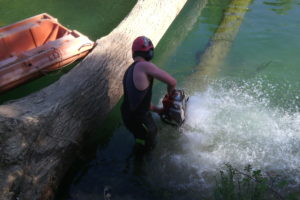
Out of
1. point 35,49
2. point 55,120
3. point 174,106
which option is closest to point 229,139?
point 174,106

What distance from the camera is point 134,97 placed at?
3.92 metres

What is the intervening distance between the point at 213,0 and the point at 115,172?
6200 millimetres

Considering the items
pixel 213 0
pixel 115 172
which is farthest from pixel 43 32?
pixel 213 0

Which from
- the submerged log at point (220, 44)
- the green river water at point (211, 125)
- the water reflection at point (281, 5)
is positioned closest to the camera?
the green river water at point (211, 125)

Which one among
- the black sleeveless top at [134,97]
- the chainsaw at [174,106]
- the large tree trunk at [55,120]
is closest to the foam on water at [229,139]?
the chainsaw at [174,106]

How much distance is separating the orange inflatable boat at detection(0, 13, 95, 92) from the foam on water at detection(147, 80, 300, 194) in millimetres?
2553

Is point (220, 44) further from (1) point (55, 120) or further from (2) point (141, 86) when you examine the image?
(1) point (55, 120)

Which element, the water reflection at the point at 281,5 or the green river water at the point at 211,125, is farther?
the water reflection at the point at 281,5

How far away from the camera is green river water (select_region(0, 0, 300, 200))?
177 inches

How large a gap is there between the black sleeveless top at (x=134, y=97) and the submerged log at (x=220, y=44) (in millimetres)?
2260

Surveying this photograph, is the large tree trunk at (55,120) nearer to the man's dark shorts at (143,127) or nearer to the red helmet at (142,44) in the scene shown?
the man's dark shorts at (143,127)

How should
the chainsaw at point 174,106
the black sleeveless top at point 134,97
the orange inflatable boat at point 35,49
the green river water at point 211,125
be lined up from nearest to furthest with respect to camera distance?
1. the black sleeveless top at point 134,97
2. the chainsaw at point 174,106
3. the green river water at point 211,125
4. the orange inflatable boat at point 35,49

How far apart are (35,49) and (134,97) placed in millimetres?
3012

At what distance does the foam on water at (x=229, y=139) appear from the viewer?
4.57 meters
